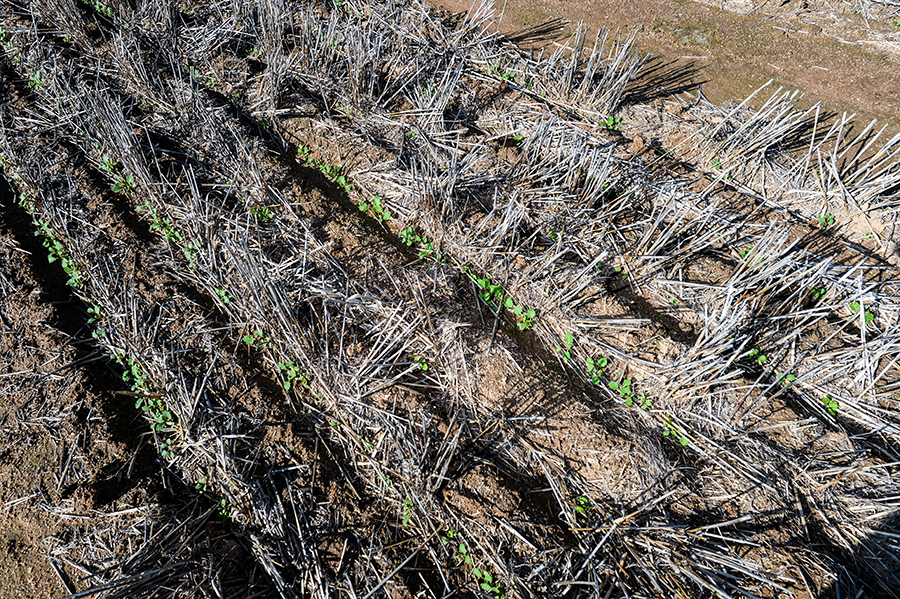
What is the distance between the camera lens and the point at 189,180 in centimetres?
373

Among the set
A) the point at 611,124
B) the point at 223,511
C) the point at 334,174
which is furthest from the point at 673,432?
the point at 334,174

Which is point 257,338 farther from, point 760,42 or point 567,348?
point 760,42

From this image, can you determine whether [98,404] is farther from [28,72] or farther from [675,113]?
[675,113]

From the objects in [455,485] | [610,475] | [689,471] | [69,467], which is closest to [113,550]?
[69,467]

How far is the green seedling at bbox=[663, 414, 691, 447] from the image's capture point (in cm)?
291

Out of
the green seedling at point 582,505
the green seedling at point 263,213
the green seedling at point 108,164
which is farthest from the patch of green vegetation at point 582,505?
the green seedling at point 108,164

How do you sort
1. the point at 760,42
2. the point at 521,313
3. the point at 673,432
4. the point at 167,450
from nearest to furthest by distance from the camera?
the point at 167,450 < the point at 673,432 < the point at 521,313 < the point at 760,42

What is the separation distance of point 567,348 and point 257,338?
212 cm

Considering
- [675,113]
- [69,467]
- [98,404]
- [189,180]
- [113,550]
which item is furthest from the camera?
[675,113]

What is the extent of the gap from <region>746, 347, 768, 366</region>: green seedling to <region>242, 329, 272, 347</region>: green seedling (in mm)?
3220

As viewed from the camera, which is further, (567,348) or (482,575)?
(567,348)

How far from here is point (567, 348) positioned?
128 inches

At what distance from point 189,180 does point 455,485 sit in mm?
3082

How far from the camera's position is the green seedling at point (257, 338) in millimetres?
3154
